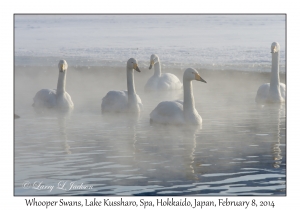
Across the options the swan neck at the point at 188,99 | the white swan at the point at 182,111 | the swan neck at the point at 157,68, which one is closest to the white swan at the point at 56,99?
the white swan at the point at 182,111

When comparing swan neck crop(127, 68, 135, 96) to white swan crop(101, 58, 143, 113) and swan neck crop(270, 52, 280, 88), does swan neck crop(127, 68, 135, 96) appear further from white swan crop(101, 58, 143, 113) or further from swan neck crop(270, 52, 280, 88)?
swan neck crop(270, 52, 280, 88)

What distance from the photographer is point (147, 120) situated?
53.0ft

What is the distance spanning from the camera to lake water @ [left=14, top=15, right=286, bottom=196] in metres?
10.8

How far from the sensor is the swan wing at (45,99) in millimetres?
18016

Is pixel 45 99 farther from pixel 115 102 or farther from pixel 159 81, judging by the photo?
pixel 159 81

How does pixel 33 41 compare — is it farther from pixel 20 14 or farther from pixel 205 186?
pixel 205 186

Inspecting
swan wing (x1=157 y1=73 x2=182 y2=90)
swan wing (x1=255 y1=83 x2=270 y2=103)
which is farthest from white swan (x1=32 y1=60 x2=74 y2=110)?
swan wing (x1=255 y1=83 x2=270 y2=103)

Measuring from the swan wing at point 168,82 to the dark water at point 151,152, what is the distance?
2750mm

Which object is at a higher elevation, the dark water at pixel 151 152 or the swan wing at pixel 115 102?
the swan wing at pixel 115 102

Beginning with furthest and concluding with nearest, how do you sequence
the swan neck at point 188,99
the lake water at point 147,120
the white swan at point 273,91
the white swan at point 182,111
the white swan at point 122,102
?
the white swan at point 273,91, the white swan at point 122,102, the swan neck at point 188,99, the white swan at point 182,111, the lake water at point 147,120

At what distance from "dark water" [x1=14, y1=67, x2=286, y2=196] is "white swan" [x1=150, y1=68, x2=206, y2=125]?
A: 30 centimetres

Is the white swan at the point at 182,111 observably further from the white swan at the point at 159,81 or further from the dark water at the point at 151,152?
the white swan at the point at 159,81

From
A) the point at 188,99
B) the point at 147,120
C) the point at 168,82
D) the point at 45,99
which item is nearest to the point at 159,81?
the point at 168,82

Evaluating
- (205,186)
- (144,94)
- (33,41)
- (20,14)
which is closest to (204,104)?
(144,94)
